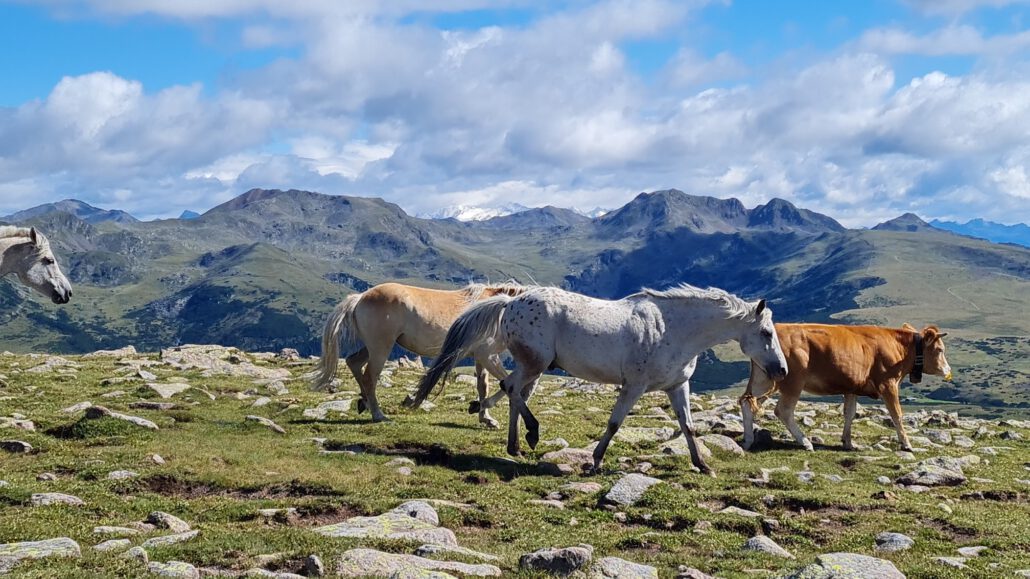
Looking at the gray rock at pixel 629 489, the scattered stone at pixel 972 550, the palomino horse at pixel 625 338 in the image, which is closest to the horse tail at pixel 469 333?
the palomino horse at pixel 625 338

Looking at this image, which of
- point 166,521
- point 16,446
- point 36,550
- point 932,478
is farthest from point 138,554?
point 932,478

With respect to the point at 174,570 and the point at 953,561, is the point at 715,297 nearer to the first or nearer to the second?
the point at 953,561

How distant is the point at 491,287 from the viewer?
25.6 meters

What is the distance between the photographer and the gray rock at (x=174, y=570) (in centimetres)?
948

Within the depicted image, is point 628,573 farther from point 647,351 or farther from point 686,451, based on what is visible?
point 686,451

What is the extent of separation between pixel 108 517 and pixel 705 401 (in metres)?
29.1

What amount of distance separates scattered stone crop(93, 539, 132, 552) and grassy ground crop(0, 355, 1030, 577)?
22 cm

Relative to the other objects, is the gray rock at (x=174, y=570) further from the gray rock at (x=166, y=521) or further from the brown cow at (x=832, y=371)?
the brown cow at (x=832, y=371)

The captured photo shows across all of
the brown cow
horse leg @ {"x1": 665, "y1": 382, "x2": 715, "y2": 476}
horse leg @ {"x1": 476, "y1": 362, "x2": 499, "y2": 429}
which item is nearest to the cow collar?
the brown cow

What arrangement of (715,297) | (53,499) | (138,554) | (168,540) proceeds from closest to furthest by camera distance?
(138,554)
(168,540)
(53,499)
(715,297)

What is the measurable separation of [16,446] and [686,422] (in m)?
14.8

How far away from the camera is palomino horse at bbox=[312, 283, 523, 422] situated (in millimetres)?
25062

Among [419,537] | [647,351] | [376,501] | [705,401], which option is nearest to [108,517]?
[376,501]

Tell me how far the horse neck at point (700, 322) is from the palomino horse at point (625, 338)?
24 mm
